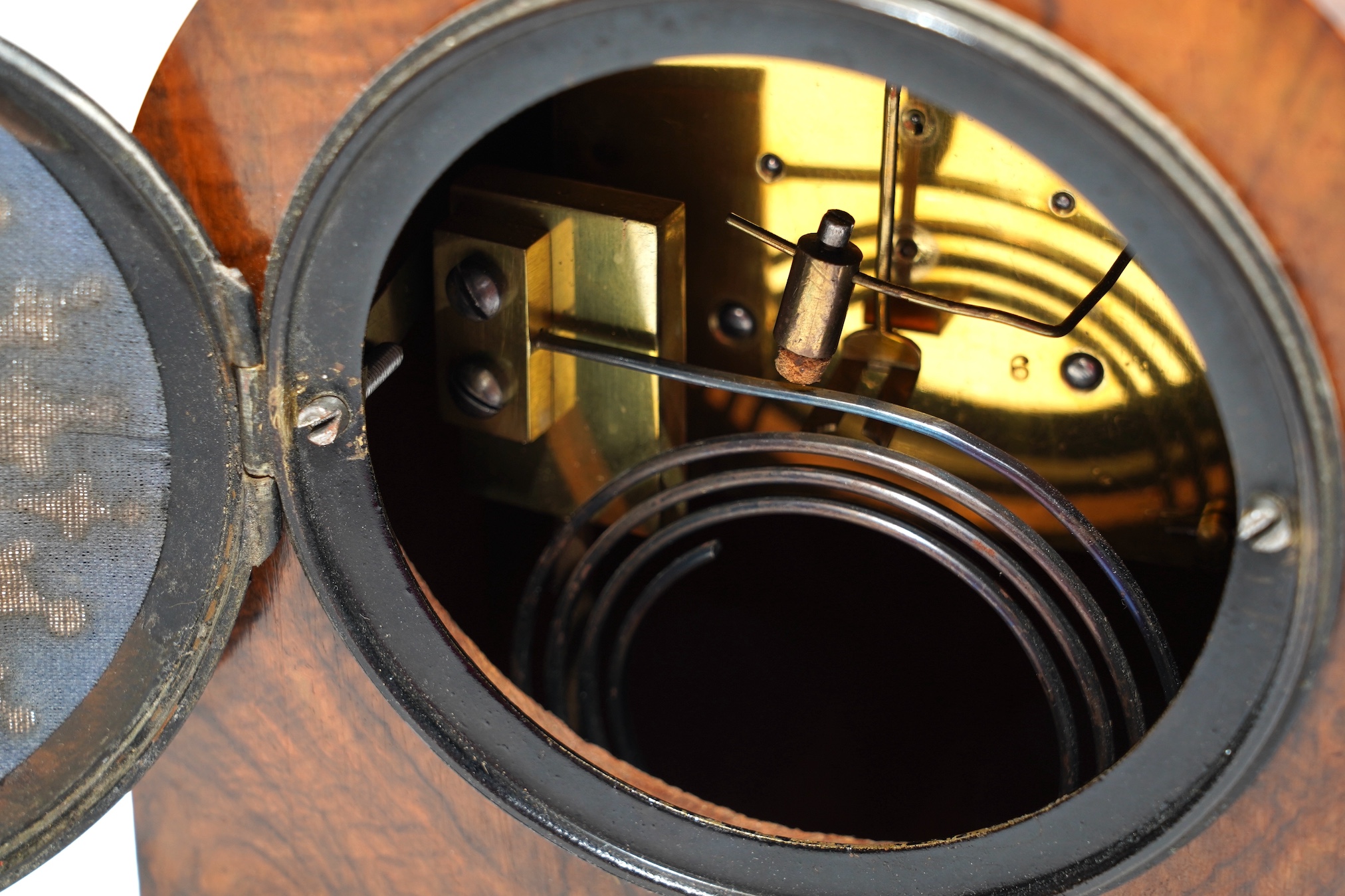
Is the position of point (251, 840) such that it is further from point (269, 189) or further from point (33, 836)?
point (269, 189)

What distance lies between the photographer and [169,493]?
74cm

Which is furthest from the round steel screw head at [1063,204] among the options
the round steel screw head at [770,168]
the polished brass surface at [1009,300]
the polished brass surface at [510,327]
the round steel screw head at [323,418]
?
the round steel screw head at [323,418]

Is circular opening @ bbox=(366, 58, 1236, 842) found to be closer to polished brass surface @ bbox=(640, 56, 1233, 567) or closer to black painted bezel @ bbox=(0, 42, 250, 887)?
polished brass surface @ bbox=(640, 56, 1233, 567)

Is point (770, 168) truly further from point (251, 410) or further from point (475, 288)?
point (251, 410)

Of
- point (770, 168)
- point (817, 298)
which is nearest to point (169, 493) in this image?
point (817, 298)

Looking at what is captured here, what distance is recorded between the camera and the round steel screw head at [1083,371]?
0.99 m

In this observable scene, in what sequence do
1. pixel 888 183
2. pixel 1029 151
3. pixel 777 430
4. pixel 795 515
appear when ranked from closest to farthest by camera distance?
1. pixel 1029 151
2. pixel 888 183
3. pixel 777 430
4. pixel 795 515

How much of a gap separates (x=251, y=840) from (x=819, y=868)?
1.42ft

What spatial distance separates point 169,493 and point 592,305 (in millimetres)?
390

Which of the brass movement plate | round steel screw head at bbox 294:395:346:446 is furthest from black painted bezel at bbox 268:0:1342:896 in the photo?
the brass movement plate

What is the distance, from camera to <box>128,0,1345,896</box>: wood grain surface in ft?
1.65

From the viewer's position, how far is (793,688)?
1.26m

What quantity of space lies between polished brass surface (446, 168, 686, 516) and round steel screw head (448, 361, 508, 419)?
0.02 m

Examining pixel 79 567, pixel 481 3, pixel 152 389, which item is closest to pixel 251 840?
pixel 79 567
